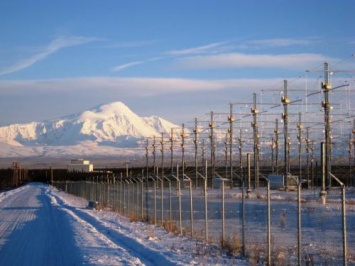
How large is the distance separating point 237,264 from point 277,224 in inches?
457

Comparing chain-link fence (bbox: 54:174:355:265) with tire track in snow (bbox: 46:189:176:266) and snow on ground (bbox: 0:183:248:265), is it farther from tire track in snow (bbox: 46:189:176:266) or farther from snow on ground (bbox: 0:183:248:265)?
tire track in snow (bbox: 46:189:176:266)

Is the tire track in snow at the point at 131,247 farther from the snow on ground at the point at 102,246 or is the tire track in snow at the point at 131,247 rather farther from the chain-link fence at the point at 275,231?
the chain-link fence at the point at 275,231

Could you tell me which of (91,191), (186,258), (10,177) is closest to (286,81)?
(91,191)

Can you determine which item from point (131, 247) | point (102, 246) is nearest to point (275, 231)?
point (131, 247)

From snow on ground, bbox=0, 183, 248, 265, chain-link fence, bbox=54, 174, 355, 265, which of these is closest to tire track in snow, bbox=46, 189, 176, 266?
snow on ground, bbox=0, 183, 248, 265

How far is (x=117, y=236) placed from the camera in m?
22.2

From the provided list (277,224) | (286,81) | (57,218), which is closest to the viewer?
(277,224)

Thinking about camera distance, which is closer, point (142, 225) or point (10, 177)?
point (142, 225)

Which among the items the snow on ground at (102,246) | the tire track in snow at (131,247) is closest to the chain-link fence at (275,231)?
the snow on ground at (102,246)

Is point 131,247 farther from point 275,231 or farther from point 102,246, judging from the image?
point 275,231

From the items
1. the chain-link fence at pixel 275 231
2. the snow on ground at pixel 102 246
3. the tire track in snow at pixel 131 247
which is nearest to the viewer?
the chain-link fence at pixel 275 231

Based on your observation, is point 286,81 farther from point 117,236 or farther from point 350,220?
point 117,236

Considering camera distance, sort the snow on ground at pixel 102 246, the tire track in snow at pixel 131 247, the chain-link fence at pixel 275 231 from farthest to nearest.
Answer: the snow on ground at pixel 102 246 → the tire track in snow at pixel 131 247 → the chain-link fence at pixel 275 231

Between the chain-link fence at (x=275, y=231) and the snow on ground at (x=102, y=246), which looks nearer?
the chain-link fence at (x=275, y=231)
